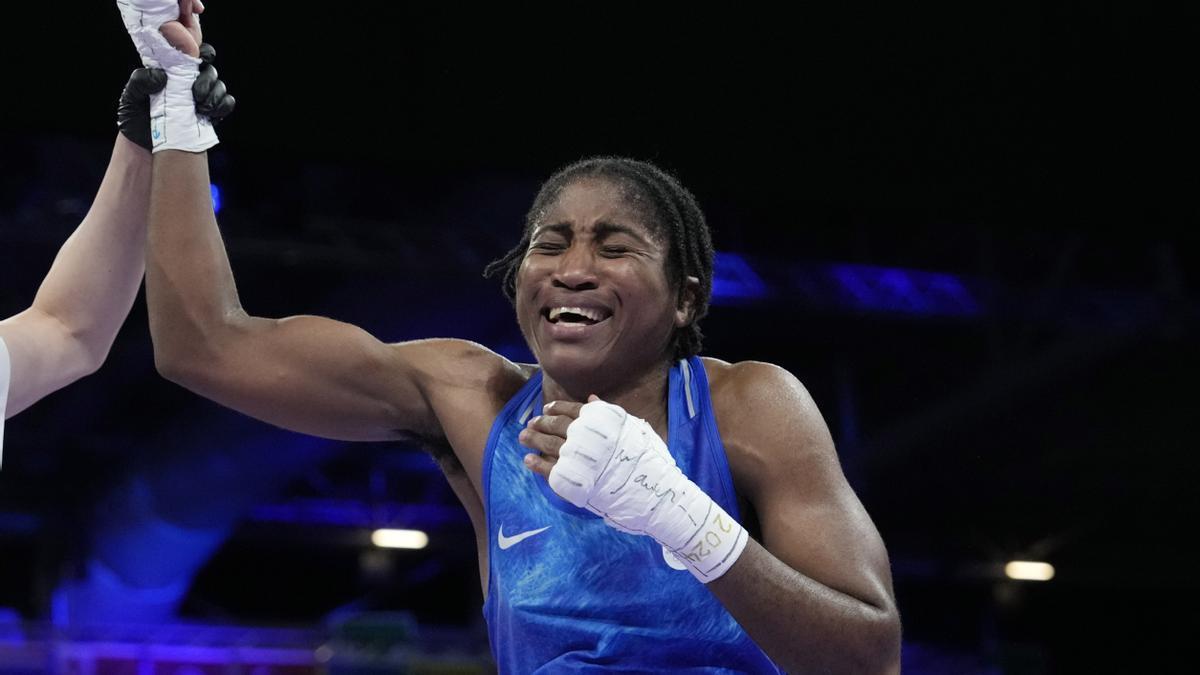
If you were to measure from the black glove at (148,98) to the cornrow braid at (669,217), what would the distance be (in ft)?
1.73

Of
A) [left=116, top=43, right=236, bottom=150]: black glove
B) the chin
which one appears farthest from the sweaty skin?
[left=116, top=43, right=236, bottom=150]: black glove

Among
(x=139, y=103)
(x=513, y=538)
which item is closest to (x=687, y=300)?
(x=513, y=538)

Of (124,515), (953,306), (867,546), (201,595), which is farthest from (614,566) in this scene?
(201,595)

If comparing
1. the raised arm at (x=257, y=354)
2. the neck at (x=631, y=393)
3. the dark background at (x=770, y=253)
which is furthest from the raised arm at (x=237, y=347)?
the dark background at (x=770, y=253)

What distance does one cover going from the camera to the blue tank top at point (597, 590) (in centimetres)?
211

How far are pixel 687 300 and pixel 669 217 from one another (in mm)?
138

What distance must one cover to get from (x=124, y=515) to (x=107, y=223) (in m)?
6.73

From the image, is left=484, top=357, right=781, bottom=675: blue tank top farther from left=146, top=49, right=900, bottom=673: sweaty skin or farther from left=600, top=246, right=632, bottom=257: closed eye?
left=600, top=246, right=632, bottom=257: closed eye

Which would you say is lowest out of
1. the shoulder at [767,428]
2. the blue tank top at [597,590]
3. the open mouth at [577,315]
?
the blue tank top at [597,590]

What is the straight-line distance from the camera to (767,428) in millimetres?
2191

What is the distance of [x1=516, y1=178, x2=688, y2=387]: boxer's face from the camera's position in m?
2.24

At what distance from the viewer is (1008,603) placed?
1159cm

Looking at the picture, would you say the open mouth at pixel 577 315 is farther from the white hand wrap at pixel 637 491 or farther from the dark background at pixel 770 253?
the dark background at pixel 770 253

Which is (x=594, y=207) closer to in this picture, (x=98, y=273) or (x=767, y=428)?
(x=767, y=428)
